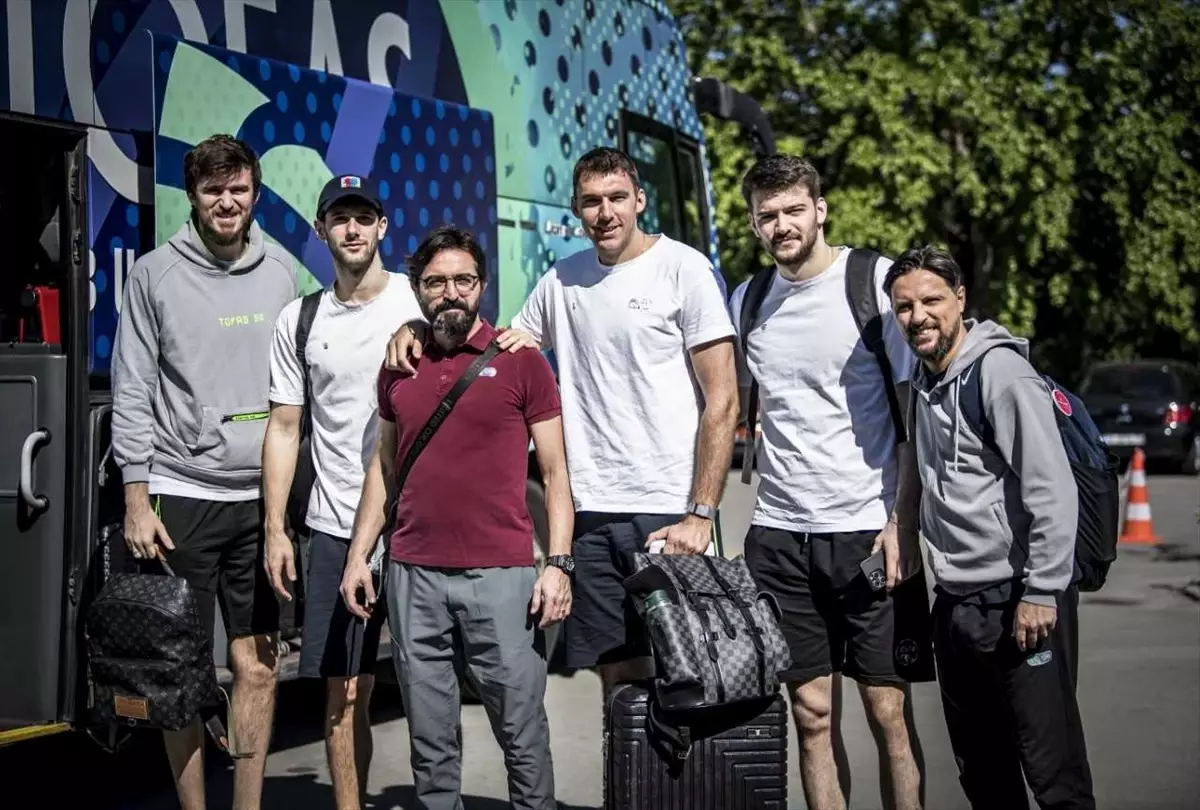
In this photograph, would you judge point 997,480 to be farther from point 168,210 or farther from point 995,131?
point 995,131

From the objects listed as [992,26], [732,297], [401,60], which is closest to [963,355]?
[732,297]

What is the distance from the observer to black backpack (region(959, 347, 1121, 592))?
427 cm

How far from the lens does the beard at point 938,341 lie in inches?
172

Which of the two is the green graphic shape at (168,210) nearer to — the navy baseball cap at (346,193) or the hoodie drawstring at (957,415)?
the navy baseball cap at (346,193)

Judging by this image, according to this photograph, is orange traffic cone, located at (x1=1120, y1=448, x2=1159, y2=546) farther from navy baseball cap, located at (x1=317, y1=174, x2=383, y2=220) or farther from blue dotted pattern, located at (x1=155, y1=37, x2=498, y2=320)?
navy baseball cap, located at (x1=317, y1=174, x2=383, y2=220)

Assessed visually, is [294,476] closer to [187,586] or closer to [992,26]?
[187,586]

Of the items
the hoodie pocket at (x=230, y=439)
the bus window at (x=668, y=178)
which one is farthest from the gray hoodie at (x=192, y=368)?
the bus window at (x=668, y=178)

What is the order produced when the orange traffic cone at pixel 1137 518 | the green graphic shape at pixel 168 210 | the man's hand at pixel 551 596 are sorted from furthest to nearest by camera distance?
the orange traffic cone at pixel 1137 518 → the green graphic shape at pixel 168 210 → the man's hand at pixel 551 596

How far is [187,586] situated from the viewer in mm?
4875

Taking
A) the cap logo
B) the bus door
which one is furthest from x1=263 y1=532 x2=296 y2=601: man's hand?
the cap logo

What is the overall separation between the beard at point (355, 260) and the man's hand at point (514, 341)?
0.61 m

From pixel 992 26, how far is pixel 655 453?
2103cm

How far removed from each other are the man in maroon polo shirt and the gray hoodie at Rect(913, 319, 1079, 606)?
1029 millimetres

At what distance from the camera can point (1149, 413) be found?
70.3ft
